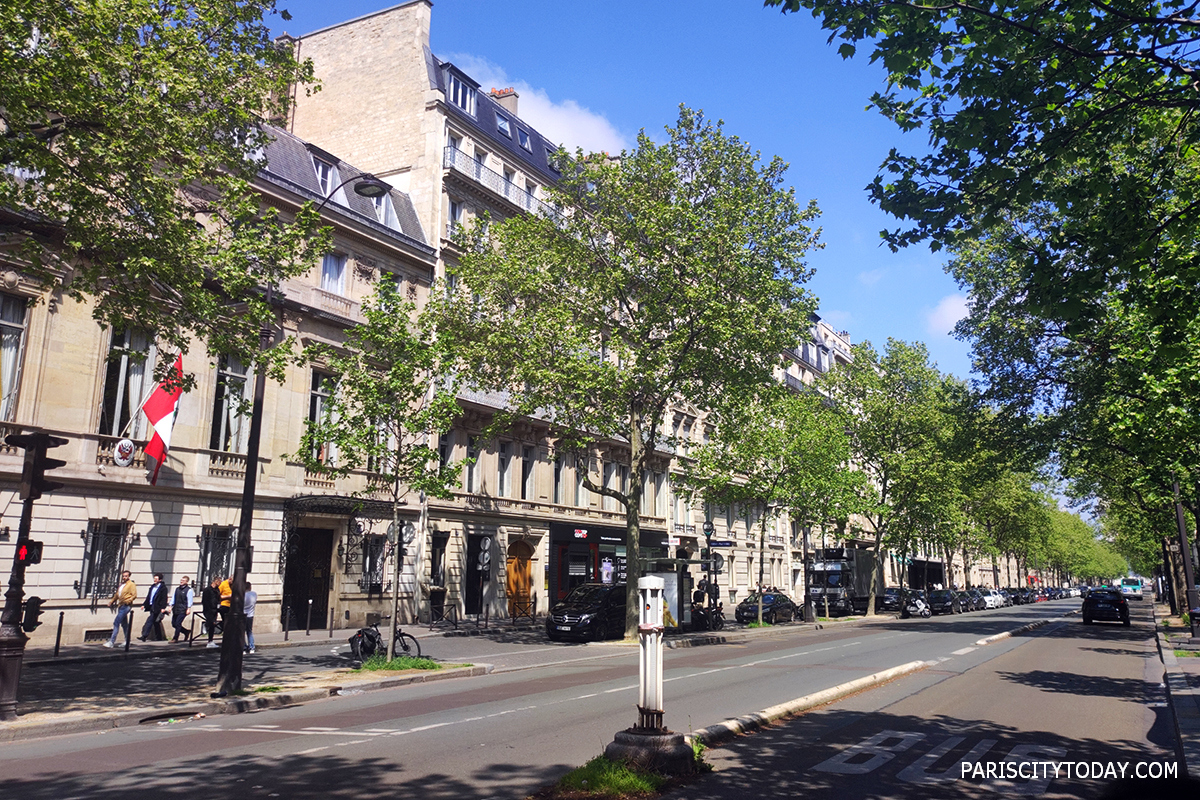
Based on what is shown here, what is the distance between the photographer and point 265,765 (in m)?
8.07

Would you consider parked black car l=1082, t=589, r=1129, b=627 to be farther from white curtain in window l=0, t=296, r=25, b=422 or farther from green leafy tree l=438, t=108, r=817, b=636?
white curtain in window l=0, t=296, r=25, b=422

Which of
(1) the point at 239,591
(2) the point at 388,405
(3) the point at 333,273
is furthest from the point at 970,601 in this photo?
(1) the point at 239,591

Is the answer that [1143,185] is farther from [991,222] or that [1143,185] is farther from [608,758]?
[608,758]

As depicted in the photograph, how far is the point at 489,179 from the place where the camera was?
35.9 m

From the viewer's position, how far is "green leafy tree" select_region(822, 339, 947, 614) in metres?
49.5

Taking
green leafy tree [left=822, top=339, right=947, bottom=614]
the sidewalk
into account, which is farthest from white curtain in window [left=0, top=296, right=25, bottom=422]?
green leafy tree [left=822, top=339, right=947, bottom=614]

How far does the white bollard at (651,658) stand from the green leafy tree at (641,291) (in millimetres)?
17038

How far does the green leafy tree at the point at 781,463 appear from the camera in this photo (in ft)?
109

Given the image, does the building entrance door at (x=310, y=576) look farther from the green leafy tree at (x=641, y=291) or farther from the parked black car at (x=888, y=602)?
the parked black car at (x=888, y=602)

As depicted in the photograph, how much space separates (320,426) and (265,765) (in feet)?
35.1

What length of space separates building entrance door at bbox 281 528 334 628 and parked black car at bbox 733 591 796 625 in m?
Result: 19.4

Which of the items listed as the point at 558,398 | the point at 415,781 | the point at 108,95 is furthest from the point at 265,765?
the point at 558,398

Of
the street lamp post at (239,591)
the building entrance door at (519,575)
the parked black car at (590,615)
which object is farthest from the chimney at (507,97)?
the street lamp post at (239,591)

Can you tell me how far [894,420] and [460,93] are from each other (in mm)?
31460
